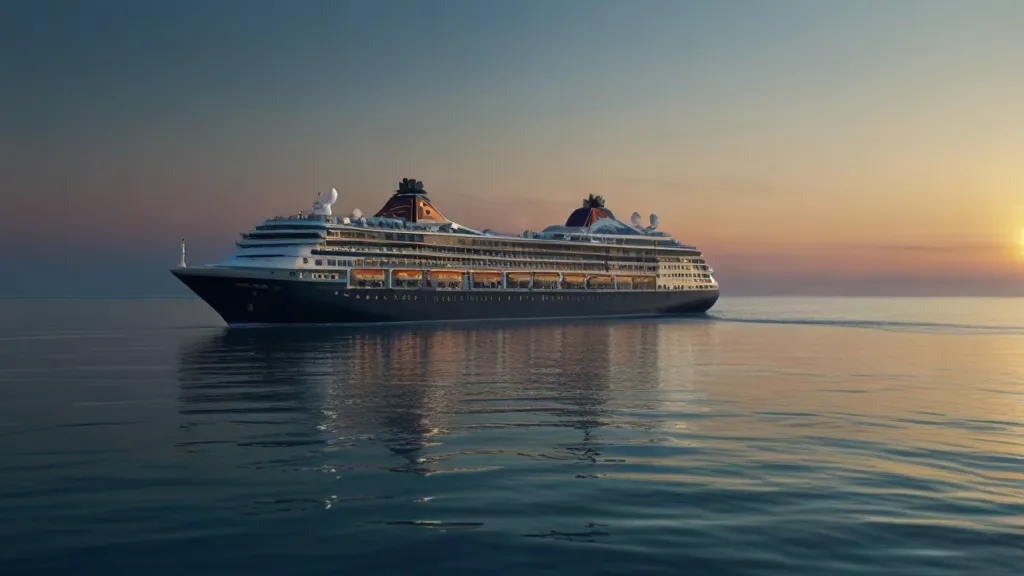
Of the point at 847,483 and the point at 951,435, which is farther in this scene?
the point at 951,435

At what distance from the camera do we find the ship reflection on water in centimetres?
1970

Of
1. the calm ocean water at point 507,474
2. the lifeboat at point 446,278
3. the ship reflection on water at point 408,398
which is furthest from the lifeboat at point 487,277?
the calm ocean water at point 507,474

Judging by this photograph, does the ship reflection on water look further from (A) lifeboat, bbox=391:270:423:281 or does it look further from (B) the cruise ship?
(A) lifeboat, bbox=391:270:423:281

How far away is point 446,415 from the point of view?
2498 centimetres

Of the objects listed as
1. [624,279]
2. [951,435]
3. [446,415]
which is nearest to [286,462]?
[446,415]

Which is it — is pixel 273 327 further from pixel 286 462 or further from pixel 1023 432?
pixel 1023 432

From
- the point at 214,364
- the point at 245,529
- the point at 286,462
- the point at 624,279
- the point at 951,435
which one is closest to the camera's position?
the point at 245,529

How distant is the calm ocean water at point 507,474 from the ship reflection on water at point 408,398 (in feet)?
0.60

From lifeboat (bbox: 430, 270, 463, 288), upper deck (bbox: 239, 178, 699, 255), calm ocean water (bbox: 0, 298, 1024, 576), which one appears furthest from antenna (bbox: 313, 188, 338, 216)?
calm ocean water (bbox: 0, 298, 1024, 576)

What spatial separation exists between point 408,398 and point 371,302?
2407 inches

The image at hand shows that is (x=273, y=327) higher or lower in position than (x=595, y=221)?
lower

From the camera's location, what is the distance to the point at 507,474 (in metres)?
16.5

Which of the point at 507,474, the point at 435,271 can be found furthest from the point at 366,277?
the point at 507,474

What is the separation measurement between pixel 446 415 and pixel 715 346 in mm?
42324
